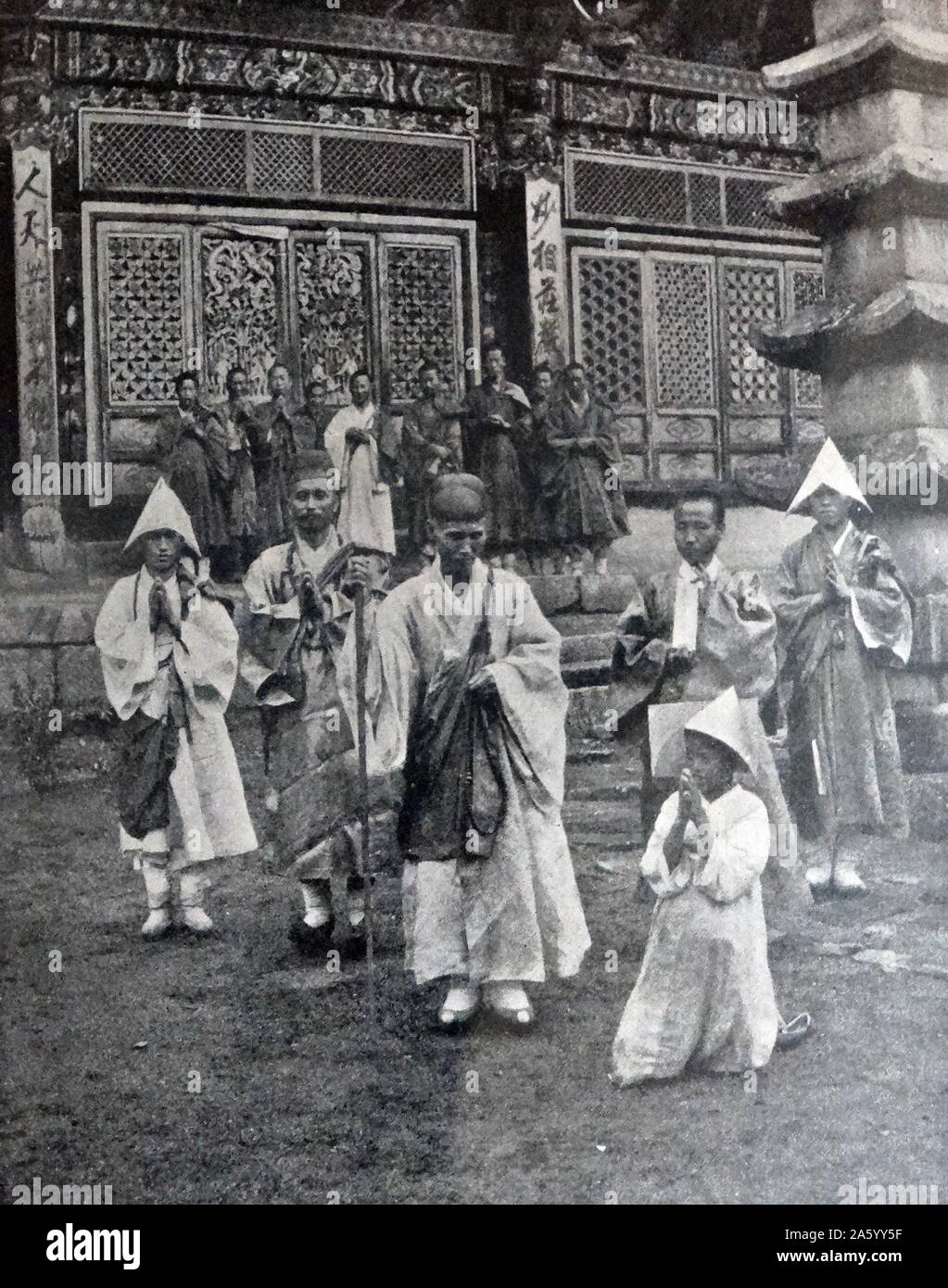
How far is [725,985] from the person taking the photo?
3285 millimetres

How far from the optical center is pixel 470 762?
345 cm

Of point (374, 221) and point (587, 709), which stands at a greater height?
point (374, 221)

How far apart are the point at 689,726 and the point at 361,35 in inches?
104

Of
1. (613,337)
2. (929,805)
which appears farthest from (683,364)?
(929,805)

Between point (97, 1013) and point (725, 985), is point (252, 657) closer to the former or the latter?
point (97, 1013)

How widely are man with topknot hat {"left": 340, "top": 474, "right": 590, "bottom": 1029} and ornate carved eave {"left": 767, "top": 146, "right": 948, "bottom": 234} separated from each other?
1515 mm

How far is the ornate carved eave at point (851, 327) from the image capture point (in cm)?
377

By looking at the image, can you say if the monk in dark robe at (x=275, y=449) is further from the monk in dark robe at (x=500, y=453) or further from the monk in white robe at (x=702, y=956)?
the monk in white robe at (x=702, y=956)

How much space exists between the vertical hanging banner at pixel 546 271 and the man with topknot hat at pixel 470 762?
1163 mm

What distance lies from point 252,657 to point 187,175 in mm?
1667

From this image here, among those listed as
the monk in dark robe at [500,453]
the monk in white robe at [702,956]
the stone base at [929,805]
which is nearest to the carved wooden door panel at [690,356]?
the monk in dark robe at [500,453]

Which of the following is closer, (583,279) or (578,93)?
(583,279)

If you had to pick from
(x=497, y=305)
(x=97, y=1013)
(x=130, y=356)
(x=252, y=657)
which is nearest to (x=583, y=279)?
(x=497, y=305)

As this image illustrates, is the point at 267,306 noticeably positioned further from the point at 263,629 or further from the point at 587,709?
the point at 587,709
